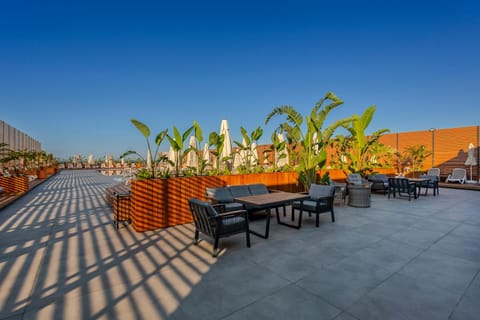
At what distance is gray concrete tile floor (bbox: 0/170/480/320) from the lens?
2010 mm

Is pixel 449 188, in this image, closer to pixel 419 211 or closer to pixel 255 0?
pixel 419 211

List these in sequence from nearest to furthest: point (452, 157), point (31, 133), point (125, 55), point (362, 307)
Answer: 1. point (362, 307)
2. point (125, 55)
3. point (452, 157)
4. point (31, 133)

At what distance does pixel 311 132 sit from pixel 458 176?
36.1 feet

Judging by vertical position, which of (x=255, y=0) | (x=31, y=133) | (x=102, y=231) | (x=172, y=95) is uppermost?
(x=255, y=0)

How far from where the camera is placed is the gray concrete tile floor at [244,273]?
2.01 metres

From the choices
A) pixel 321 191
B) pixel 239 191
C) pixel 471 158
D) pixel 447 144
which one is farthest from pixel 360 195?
pixel 447 144

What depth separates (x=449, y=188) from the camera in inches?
440

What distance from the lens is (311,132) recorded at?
7.21 m

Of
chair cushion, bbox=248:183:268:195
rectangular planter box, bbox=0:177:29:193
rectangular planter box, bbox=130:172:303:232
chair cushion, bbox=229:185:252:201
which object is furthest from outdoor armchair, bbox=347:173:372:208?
rectangular planter box, bbox=0:177:29:193

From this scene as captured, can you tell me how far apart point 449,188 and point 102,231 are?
49.4 ft

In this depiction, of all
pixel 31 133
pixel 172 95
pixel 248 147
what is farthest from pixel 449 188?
pixel 31 133

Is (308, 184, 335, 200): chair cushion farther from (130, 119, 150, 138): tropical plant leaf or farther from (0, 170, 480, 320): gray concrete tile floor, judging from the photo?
(130, 119, 150, 138): tropical plant leaf

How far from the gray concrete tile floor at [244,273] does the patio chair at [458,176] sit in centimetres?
1001

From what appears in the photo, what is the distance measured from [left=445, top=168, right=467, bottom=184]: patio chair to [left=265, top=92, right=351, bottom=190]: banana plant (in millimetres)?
9781
